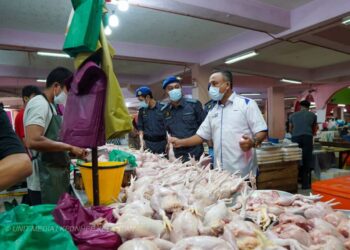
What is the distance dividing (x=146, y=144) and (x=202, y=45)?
11.7 ft

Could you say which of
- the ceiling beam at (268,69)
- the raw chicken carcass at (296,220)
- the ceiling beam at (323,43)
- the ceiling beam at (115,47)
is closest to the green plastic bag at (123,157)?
the raw chicken carcass at (296,220)

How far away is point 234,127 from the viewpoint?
2885 millimetres

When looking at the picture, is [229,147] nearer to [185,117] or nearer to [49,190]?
[185,117]

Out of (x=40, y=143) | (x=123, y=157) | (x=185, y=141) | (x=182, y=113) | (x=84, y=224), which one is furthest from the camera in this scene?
(x=182, y=113)

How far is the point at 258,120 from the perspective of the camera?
2.80 metres

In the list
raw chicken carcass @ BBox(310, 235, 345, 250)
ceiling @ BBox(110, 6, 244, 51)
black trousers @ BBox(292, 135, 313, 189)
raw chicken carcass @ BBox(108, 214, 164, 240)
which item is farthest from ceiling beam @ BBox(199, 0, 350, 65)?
raw chicken carcass @ BBox(108, 214, 164, 240)

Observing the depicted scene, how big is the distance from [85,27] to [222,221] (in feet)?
3.86

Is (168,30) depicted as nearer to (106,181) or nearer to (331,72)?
(106,181)

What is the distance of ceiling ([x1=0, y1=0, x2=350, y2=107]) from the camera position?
4.64 meters

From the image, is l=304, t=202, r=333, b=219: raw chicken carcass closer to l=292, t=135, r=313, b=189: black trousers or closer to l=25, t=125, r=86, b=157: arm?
l=25, t=125, r=86, b=157: arm

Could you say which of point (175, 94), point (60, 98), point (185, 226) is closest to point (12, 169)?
point (185, 226)

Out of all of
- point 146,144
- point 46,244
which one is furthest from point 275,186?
point 46,244

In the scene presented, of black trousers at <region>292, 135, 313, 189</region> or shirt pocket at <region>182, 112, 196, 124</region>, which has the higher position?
shirt pocket at <region>182, 112, 196, 124</region>

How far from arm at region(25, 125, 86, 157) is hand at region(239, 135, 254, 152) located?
148 cm
